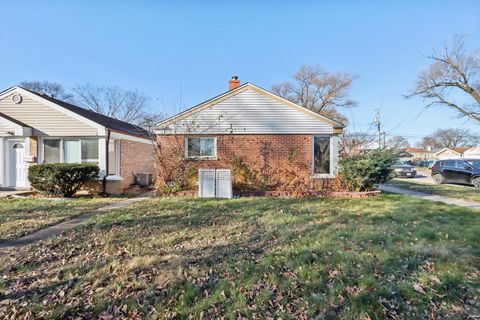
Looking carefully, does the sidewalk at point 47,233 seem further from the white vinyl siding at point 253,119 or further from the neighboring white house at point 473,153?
the neighboring white house at point 473,153

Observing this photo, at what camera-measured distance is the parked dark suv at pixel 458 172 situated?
44.7 feet

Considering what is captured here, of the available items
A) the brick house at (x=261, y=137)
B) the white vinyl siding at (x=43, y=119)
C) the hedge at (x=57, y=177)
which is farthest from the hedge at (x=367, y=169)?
the white vinyl siding at (x=43, y=119)

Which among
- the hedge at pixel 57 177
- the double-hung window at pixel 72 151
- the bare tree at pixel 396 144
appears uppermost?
the bare tree at pixel 396 144

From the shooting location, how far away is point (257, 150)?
10.3m

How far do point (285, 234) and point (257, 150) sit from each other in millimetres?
5785

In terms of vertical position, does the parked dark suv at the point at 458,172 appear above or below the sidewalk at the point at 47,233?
above

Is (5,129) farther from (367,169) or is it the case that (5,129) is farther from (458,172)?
(458,172)

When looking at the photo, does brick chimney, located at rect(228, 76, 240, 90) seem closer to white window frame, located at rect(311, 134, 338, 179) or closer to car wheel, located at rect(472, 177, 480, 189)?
white window frame, located at rect(311, 134, 338, 179)

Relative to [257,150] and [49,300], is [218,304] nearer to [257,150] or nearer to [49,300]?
[49,300]

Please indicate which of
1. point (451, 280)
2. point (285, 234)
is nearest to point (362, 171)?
point (285, 234)

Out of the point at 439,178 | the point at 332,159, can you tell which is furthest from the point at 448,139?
the point at 332,159

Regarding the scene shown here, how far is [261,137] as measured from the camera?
408 inches

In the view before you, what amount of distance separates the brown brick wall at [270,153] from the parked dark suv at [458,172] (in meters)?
10.5

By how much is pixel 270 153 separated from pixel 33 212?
813 centimetres
